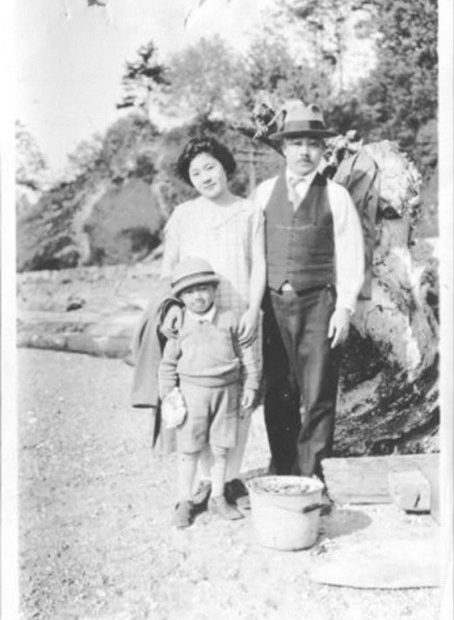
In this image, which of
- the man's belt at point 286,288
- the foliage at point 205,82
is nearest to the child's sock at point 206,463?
the man's belt at point 286,288

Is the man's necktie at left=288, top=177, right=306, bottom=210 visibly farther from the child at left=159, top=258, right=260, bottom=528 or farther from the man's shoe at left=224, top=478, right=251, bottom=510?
the man's shoe at left=224, top=478, right=251, bottom=510

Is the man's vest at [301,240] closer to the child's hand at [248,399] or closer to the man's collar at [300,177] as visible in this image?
the man's collar at [300,177]

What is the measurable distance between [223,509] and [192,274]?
762 mm

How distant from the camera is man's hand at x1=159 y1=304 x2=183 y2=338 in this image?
3010 millimetres

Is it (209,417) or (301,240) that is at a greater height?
(301,240)

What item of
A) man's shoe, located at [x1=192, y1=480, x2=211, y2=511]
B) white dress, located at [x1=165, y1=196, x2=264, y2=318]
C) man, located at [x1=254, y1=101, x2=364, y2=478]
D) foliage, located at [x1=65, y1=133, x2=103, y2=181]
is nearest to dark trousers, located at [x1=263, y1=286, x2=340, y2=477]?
man, located at [x1=254, y1=101, x2=364, y2=478]

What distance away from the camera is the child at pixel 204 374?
298 cm

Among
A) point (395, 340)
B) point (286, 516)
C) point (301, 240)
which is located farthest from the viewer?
point (395, 340)

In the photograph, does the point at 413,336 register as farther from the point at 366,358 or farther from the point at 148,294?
the point at 148,294

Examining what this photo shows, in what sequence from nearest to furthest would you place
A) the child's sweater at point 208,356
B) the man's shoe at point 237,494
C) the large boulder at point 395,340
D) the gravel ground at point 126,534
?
the gravel ground at point 126,534, the child's sweater at point 208,356, the man's shoe at point 237,494, the large boulder at point 395,340

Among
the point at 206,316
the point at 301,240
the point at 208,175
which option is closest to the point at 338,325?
the point at 301,240

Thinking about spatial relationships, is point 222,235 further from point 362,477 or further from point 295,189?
point 362,477

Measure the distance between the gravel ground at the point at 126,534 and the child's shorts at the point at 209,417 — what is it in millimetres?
152

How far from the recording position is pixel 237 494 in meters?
3.10
